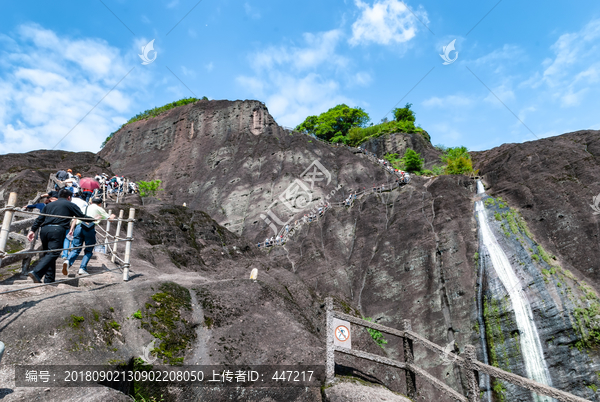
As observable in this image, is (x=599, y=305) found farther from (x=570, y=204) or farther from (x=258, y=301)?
(x=258, y=301)

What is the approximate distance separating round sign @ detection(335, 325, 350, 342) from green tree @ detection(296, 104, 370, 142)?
54011 mm

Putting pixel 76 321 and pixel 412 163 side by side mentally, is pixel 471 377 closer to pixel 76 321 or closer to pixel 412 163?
pixel 76 321

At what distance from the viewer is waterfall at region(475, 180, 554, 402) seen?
57.9ft

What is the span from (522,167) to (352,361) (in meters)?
29.5

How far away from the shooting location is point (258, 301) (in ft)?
31.1

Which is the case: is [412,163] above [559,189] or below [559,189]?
above

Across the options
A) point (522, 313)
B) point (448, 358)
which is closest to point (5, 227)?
point (448, 358)

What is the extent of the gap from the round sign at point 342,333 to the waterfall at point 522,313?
1376 centimetres

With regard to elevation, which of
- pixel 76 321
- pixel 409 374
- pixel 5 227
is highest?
pixel 5 227

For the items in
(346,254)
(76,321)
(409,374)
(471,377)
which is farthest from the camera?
(346,254)

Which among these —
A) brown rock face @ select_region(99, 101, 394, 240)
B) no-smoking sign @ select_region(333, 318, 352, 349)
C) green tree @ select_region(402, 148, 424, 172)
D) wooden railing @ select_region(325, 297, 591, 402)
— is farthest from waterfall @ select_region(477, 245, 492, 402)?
green tree @ select_region(402, 148, 424, 172)

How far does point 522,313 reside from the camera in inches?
770

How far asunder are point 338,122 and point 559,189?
130 ft

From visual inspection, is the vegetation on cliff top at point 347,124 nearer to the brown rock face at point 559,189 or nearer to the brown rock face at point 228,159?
the brown rock face at point 228,159
